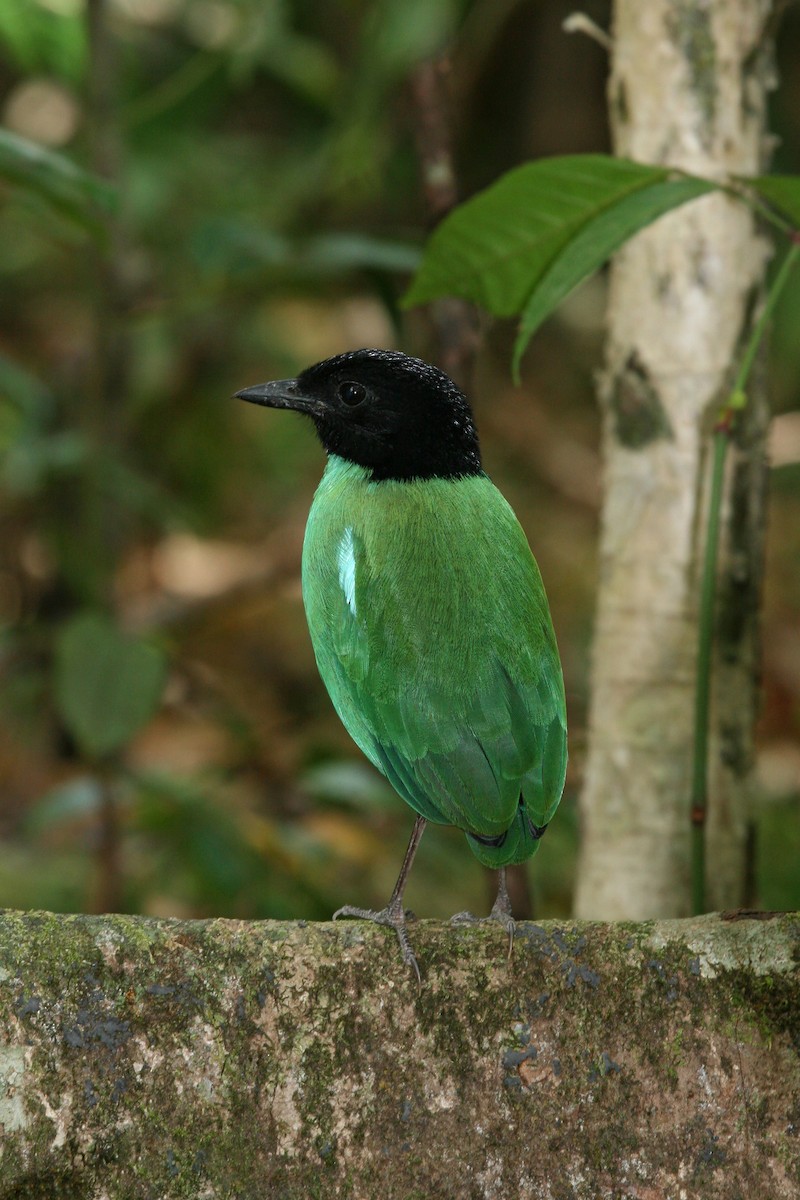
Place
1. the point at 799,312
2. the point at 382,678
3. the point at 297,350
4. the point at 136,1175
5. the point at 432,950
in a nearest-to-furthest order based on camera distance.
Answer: the point at 136,1175
the point at 432,950
the point at 382,678
the point at 799,312
the point at 297,350

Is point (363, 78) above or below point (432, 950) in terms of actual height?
above

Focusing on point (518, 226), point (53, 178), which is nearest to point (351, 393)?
point (518, 226)

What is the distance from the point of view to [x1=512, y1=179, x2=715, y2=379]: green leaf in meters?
2.48

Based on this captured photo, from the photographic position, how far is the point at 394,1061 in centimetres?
212

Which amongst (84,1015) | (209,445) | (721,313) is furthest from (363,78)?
(84,1015)

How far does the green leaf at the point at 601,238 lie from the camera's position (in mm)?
2479

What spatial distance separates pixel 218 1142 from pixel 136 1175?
123mm

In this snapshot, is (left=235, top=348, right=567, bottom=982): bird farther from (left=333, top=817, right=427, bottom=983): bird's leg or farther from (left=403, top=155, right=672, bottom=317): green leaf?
(left=403, top=155, right=672, bottom=317): green leaf

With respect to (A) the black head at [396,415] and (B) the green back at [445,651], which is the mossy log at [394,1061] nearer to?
(B) the green back at [445,651]

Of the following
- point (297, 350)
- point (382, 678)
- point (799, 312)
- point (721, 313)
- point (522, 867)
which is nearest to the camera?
point (382, 678)

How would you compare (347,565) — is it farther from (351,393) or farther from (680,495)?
(680,495)

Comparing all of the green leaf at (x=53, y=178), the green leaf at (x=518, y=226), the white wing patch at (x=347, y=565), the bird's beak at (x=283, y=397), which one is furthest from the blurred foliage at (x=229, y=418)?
the white wing patch at (x=347, y=565)

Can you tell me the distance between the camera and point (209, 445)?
303 inches

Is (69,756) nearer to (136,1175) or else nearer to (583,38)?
(136,1175)
